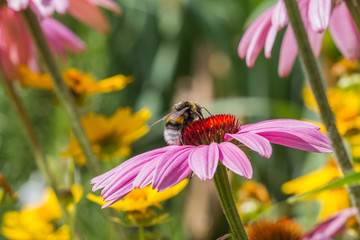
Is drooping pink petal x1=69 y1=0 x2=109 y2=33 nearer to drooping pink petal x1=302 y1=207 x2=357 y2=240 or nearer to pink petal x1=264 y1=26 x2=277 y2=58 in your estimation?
pink petal x1=264 y1=26 x2=277 y2=58

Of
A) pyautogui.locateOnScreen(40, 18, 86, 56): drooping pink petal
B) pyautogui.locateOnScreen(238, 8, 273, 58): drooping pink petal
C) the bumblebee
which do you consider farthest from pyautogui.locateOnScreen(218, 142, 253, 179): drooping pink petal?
pyautogui.locateOnScreen(40, 18, 86, 56): drooping pink petal

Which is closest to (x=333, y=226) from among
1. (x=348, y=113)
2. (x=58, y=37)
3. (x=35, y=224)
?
(x=348, y=113)

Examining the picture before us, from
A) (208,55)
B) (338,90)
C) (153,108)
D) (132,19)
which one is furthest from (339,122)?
(132,19)

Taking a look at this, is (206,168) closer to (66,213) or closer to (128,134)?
(66,213)

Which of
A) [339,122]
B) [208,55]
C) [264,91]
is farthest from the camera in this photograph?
[208,55]

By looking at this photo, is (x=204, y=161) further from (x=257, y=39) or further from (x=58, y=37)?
(x=58, y=37)

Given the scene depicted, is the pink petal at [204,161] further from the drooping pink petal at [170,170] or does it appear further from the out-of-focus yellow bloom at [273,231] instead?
the out-of-focus yellow bloom at [273,231]

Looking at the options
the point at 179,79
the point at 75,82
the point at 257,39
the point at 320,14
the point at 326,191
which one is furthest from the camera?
the point at 179,79

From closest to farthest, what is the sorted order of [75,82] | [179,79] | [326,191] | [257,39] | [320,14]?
[320,14], [257,39], [326,191], [75,82], [179,79]
